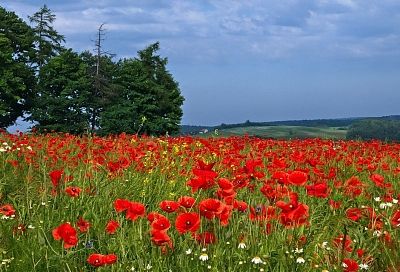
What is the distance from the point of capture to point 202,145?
12.4 metres

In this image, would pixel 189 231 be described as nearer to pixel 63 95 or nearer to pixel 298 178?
pixel 298 178

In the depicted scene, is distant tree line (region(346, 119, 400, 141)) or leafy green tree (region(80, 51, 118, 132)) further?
distant tree line (region(346, 119, 400, 141))

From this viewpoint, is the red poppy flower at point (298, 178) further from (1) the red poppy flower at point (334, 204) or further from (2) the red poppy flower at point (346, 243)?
(1) the red poppy flower at point (334, 204)

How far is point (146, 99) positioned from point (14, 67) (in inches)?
416

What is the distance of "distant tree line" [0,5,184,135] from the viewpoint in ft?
146

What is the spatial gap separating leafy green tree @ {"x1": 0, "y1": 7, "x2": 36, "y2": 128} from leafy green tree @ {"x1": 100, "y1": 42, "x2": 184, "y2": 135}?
6.76 m

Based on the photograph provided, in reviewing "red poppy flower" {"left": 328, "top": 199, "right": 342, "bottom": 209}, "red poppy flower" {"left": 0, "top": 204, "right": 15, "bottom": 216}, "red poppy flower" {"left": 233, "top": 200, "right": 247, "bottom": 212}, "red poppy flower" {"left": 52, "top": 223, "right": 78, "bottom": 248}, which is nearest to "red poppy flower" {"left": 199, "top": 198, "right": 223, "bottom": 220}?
"red poppy flower" {"left": 233, "top": 200, "right": 247, "bottom": 212}

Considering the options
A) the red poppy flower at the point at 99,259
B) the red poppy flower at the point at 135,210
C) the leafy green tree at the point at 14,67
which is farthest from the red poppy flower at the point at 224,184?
the leafy green tree at the point at 14,67

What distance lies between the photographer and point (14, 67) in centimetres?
4438

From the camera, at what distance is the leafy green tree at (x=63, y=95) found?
145 feet

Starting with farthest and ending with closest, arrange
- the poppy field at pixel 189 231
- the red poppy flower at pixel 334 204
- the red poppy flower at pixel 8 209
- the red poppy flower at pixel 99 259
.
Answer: the red poppy flower at pixel 334 204
the red poppy flower at pixel 8 209
the poppy field at pixel 189 231
the red poppy flower at pixel 99 259

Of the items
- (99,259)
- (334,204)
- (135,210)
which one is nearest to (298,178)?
(135,210)

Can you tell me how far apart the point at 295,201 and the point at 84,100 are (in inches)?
1676

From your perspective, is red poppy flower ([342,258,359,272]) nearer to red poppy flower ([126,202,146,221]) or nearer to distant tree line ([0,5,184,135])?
red poppy flower ([126,202,146,221])
